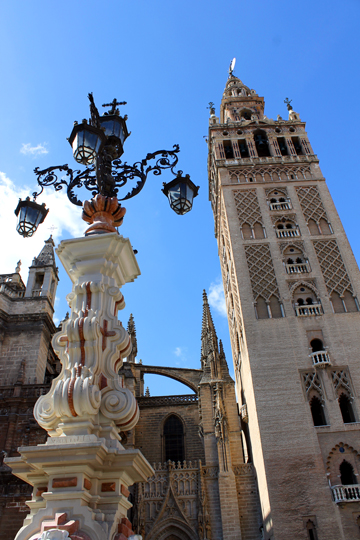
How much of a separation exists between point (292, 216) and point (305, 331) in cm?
703

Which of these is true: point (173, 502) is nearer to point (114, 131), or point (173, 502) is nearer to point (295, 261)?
point (295, 261)

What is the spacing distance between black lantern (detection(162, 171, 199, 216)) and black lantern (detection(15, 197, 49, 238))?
1756mm

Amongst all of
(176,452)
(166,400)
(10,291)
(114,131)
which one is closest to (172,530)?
(176,452)

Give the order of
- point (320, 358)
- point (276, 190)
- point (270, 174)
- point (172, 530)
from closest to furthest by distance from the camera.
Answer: point (172, 530) < point (320, 358) < point (276, 190) < point (270, 174)

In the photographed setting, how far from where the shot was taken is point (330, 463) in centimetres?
1546

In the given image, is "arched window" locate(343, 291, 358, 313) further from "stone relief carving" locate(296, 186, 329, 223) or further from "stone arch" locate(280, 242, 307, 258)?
"stone relief carving" locate(296, 186, 329, 223)

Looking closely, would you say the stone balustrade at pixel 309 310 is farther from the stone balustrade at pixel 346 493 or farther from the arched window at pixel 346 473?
the stone balustrade at pixel 346 493

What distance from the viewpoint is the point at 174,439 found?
68.6 ft

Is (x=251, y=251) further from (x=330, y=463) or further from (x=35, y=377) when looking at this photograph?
(x=35, y=377)

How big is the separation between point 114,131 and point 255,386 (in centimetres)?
1338

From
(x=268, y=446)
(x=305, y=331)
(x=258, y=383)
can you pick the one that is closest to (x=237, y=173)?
(x=305, y=331)

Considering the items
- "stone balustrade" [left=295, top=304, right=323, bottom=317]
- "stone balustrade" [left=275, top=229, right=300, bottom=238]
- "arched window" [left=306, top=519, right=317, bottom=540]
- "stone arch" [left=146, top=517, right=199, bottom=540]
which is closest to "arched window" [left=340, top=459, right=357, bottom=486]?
"arched window" [left=306, top=519, right=317, bottom=540]

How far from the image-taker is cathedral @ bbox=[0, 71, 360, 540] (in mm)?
15094

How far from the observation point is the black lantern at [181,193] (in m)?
5.94
